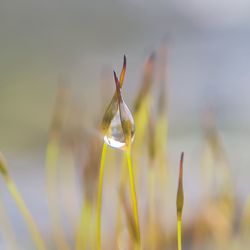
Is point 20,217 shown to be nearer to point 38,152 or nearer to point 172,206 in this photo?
point 172,206

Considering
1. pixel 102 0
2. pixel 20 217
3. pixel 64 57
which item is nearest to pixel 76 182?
pixel 20 217

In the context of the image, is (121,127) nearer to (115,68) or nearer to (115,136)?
(115,136)

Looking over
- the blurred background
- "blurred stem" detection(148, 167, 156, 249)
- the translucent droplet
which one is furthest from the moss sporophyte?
the blurred background

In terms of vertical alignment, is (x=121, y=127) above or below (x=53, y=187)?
above

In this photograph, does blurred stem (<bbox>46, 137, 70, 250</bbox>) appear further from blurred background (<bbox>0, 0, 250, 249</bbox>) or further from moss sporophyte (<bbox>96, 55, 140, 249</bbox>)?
moss sporophyte (<bbox>96, 55, 140, 249</bbox>)

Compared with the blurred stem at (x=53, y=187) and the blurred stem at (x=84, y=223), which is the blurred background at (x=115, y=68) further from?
the blurred stem at (x=84, y=223)

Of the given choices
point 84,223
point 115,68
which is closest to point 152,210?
point 84,223

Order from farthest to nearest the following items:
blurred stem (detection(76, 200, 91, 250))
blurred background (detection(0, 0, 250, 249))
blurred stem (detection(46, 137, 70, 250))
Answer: blurred background (detection(0, 0, 250, 249)), blurred stem (detection(46, 137, 70, 250)), blurred stem (detection(76, 200, 91, 250))

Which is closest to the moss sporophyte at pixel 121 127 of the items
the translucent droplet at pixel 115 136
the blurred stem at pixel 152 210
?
the translucent droplet at pixel 115 136

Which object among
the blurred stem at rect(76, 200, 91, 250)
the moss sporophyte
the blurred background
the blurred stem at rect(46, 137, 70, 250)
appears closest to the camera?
the moss sporophyte
